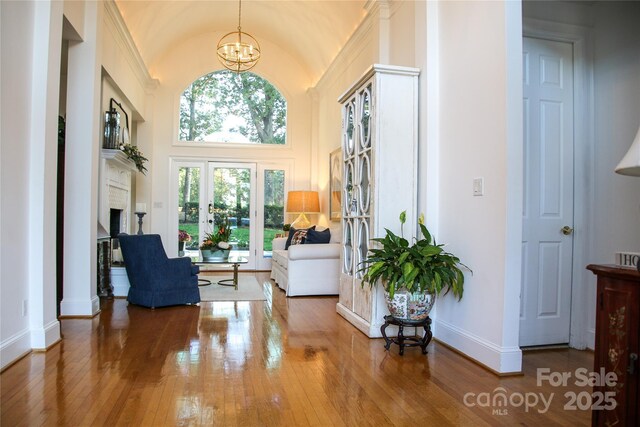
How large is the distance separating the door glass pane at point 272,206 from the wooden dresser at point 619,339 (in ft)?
23.6

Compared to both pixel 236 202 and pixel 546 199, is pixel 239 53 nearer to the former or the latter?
pixel 236 202

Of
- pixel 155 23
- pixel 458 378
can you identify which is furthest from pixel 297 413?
pixel 155 23

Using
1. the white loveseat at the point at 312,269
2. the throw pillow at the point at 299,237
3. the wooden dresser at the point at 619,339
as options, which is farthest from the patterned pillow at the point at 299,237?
the wooden dresser at the point at 619,339

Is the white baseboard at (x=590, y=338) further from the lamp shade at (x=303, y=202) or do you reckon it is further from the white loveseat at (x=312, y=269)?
the lamp shade at (x=303, y=202)

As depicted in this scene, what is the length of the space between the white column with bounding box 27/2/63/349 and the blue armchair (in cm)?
141

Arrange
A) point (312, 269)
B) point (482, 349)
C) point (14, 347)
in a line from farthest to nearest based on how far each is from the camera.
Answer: point (312, 269) → point (482, 349) → point (14, 347)

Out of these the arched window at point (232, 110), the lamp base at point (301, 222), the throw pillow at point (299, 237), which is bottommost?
the throw pillow at point (299, 237)

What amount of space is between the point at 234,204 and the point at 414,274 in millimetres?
6017

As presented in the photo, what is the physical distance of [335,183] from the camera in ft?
23.2

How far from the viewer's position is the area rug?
17.5ft

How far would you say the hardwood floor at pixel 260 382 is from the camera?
6.98 feet

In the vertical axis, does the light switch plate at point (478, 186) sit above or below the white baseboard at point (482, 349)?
above

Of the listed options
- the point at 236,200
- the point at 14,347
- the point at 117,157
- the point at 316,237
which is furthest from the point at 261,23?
the point at 14,347

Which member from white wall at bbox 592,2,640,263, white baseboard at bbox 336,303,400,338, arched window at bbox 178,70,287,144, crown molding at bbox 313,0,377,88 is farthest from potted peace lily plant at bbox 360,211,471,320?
arched window at bbox 178,70,287,144
